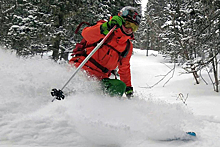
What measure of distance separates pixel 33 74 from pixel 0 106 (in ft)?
3.96

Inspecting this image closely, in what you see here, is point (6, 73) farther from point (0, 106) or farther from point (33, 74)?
point (0, 106)

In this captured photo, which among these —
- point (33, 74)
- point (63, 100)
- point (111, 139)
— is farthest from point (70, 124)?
point (33, 74)

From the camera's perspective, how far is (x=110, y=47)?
3.72 meters

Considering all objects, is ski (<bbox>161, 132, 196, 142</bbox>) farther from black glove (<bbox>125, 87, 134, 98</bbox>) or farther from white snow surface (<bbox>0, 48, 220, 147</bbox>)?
black glove (<bbox>125, 87, 134, 98</bbox>)

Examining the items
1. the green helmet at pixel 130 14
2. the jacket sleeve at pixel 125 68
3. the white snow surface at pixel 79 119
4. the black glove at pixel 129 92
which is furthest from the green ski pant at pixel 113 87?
the green helmet at pixel 130 14

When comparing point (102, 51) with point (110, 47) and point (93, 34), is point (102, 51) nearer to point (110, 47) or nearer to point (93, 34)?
point (110, 47)

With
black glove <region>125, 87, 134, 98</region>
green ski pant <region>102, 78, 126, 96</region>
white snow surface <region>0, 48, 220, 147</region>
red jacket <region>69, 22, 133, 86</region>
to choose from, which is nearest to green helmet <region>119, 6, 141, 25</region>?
red jacket <region>69, 22, 133, 86</region>

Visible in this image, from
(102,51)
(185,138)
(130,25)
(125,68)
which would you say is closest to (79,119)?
(185,138)

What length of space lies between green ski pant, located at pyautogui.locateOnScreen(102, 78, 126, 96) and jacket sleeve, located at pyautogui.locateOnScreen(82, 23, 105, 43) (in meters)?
0.78

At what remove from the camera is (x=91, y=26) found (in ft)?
12.1

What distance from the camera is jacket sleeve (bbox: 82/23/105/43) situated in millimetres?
3563

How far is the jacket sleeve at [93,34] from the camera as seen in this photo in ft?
11.7

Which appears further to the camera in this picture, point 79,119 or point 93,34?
point 93,34

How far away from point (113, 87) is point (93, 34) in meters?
1.00
